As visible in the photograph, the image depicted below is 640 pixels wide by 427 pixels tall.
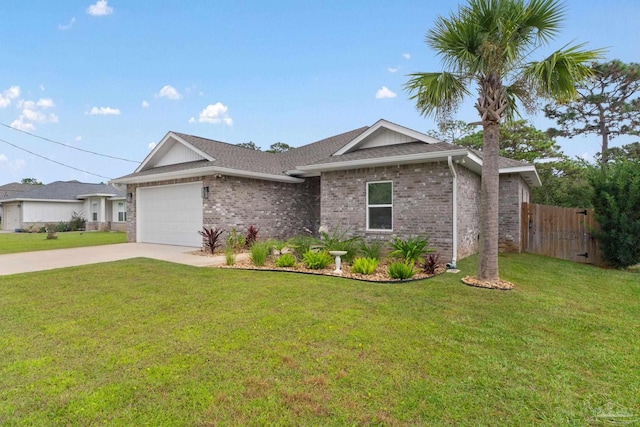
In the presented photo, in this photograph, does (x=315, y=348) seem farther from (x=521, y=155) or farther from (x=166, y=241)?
(x=521, y=155)

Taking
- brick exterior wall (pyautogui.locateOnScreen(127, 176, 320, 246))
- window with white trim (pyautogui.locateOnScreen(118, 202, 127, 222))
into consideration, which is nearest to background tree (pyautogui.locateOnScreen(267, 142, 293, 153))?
window with white trim (pyautogui.locateOnScreen(118, 202, 127, 222))

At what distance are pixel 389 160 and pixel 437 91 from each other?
2541 millimetres

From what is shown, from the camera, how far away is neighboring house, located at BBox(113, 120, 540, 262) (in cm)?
921

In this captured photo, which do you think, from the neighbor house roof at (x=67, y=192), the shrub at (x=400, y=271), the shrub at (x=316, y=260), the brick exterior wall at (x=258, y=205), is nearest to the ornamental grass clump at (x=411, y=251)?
the shrub at (x=400, y=271)

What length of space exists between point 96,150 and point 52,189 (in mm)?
7015

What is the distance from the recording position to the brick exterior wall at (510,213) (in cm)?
1232

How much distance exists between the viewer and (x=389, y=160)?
9.36m

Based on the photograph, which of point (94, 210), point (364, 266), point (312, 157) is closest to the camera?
point (364, 266)

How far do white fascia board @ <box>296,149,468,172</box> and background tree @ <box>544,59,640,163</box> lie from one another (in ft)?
53.5

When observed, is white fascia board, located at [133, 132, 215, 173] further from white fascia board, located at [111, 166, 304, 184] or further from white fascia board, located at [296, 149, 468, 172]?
white fascia board, located at [296, 149, 468, 172]

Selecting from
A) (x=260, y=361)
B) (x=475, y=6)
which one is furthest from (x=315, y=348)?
(x=475, y=6)

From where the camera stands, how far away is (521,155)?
22.1 metres

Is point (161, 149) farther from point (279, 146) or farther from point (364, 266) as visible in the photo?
point (279, 146)

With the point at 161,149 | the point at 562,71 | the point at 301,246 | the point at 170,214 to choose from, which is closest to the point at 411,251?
the point at 301,246
